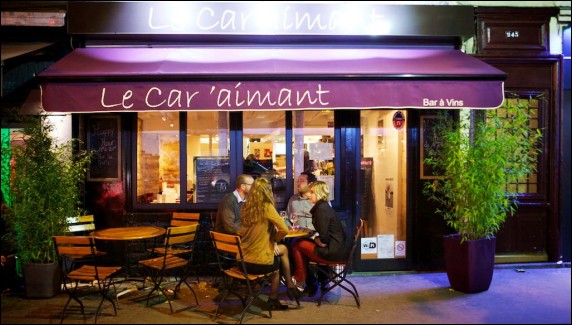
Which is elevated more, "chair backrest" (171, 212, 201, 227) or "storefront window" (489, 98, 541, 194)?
"storefront window" (489, 98, 541, 194)

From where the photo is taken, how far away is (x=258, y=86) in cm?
679

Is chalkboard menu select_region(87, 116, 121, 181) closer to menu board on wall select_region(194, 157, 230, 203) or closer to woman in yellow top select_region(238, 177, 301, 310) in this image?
menu board on wall select_region(194, 157, 230, 203)

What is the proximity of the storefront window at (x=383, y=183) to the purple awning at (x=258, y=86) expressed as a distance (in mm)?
1225

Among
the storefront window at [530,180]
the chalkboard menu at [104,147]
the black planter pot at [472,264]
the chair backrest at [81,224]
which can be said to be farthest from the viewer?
the storefront window at [530,180]

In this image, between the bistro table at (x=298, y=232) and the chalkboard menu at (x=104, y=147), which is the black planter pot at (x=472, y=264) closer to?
the bistro table at (x=298, y=232)

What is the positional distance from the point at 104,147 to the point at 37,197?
146 cm

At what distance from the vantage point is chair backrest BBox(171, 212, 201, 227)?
7.49 meters

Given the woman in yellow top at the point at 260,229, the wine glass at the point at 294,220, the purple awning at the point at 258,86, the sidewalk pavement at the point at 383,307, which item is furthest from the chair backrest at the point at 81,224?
the wine glass at the point at 294,220

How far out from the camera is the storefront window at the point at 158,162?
8.02 meters

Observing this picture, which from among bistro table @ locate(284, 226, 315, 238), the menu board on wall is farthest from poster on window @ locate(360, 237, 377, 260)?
the menu board on wall

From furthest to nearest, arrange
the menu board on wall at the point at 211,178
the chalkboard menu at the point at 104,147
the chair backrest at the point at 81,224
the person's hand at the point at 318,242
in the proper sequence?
the menu board on wall at the point at 211,178, the chalkboard menu at the point at 104,147, the chair backrest at the point at 81,224, the person's hand at the point at 318,242

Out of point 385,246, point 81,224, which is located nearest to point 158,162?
point 81,224

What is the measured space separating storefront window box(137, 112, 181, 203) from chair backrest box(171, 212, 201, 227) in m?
0.50

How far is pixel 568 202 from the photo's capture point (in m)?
8.38
